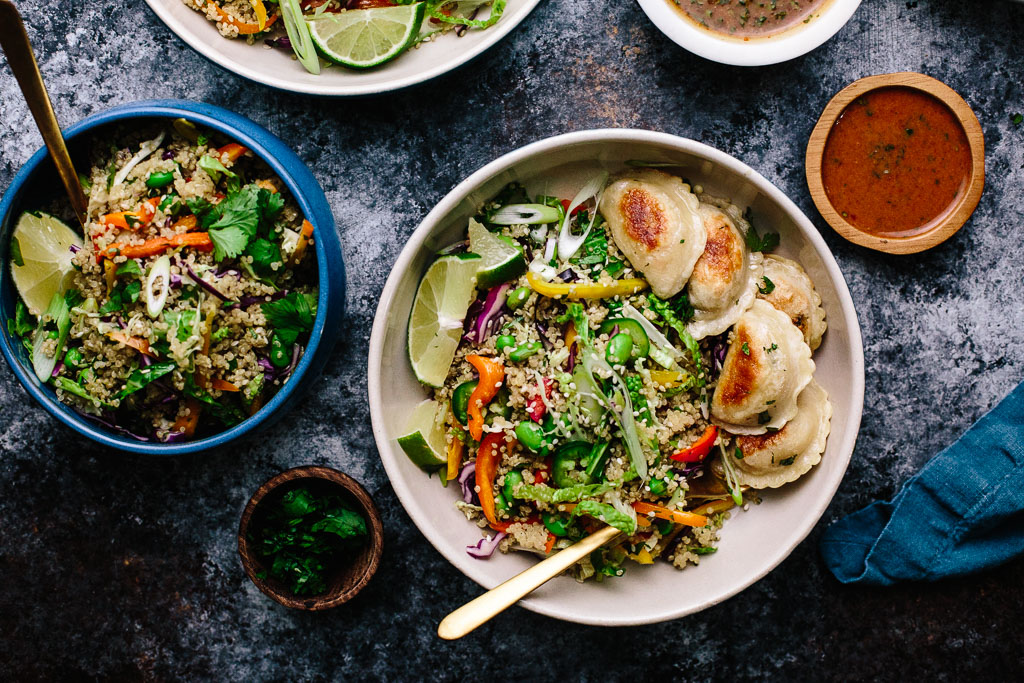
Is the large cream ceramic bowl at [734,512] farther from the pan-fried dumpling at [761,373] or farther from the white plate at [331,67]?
the white plate at [331,67]

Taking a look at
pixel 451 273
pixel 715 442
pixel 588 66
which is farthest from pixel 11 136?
pixel 715 442

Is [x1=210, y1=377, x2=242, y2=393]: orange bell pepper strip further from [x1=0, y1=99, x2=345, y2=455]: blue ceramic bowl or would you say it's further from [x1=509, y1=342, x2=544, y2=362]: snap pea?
[x1=509, y1=342, x2=544, y2=362]: snap pea

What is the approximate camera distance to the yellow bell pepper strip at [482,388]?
2.60 meters

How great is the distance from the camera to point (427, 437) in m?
2.73

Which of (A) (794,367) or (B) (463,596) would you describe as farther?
(B) (463,596)

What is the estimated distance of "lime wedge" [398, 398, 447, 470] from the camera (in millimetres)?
2688

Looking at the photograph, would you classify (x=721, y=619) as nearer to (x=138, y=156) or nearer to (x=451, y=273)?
(x=451, y=273)

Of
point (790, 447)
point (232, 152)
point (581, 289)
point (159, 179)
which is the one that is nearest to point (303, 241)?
point (232, 152)

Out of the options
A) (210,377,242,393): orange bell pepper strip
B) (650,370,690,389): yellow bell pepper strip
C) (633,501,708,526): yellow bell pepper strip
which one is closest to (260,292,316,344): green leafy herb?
(210,377,242,393): orange bell pepper strip

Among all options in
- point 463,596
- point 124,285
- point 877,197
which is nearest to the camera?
point 124,285

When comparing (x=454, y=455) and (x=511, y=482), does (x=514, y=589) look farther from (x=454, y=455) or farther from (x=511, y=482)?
(x=454, y=455)

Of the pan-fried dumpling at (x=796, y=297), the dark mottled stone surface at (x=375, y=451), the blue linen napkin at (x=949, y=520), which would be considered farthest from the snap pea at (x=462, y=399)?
the blue linen napkin at (x=949, y=520)

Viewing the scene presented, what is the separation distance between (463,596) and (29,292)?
7.10 ft

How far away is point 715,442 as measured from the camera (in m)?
2.71
